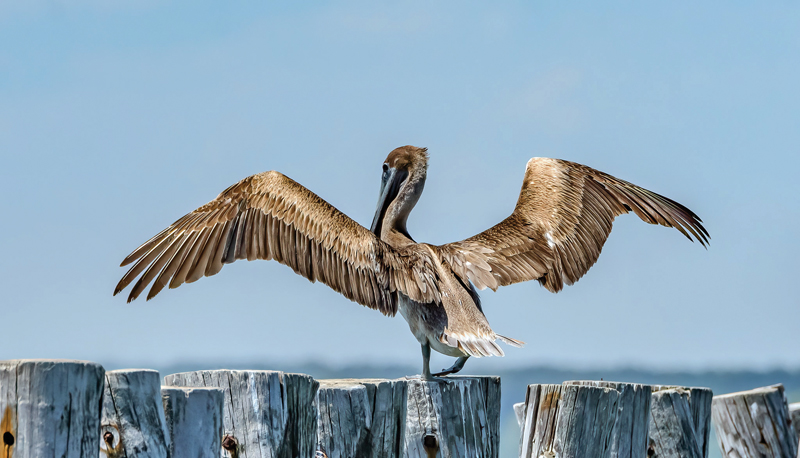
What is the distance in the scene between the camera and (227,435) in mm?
3840

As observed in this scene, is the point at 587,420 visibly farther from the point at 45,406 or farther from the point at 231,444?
the point at 45,406

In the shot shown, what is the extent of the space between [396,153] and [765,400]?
3.73m

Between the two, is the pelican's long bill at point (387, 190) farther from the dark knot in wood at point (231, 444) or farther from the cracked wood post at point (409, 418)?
the dark knot in wood at point (231, 444)

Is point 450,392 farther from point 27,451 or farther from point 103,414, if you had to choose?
point 27,451

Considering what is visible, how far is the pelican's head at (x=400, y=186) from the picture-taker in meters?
6.72

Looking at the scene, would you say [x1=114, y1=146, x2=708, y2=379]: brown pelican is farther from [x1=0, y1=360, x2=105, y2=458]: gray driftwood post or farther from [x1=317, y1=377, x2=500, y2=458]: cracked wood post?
[x1=0, y1=360, x2=105, y2=458]: gray driftwood post

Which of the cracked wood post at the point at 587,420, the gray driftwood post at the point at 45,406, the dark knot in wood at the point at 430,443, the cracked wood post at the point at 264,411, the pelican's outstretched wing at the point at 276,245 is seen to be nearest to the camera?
the gray driftwood post at the point at 45,406

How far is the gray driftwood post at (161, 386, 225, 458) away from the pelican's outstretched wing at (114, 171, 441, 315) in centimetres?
249

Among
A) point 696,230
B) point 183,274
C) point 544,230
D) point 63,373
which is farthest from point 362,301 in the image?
point 696,230

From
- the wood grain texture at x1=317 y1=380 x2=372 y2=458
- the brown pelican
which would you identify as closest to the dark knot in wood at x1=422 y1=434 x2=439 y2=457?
the wood grain texture at x1=317 y1=380 x2=372 y2=458

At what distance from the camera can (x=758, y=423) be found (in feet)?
13.5

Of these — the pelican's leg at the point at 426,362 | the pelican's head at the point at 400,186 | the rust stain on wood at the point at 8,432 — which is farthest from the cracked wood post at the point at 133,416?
the pelican's head at the point at 400,186

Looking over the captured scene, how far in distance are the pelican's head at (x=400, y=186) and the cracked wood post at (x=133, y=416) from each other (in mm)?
3589

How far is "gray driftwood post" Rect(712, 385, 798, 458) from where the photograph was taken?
4070 millimetres
